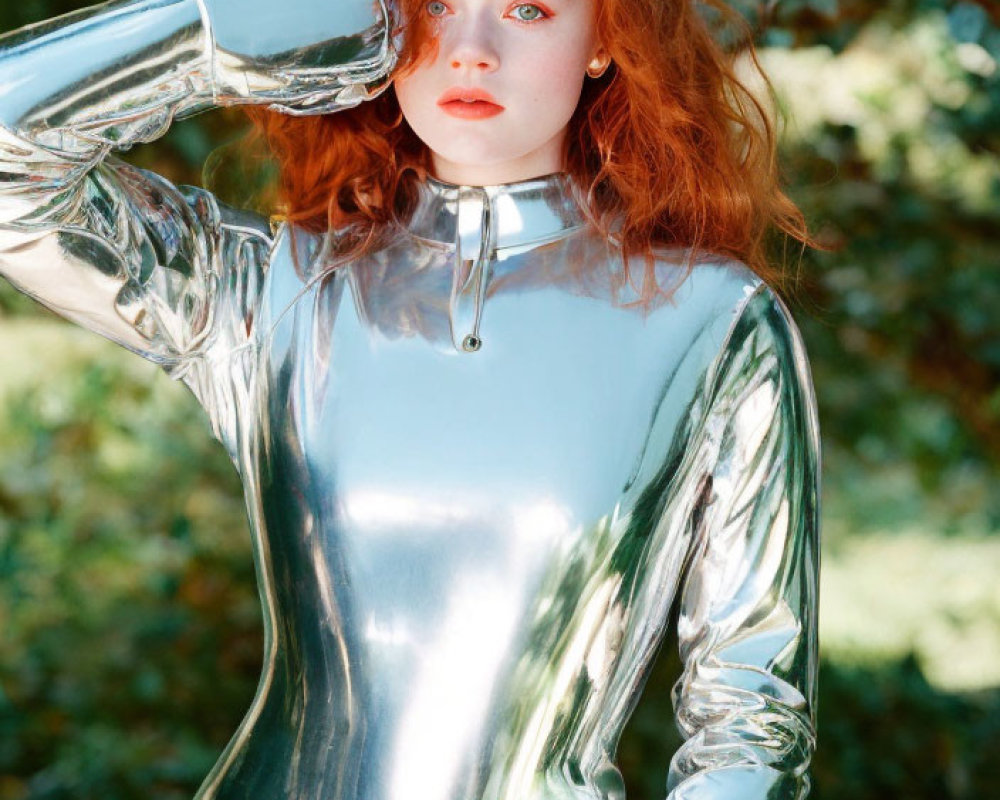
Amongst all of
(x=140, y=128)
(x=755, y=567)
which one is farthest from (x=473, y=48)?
(x=755, y=567)

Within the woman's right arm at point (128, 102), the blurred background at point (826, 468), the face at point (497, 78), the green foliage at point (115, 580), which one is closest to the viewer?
the woman's right arm at point (128, 102)

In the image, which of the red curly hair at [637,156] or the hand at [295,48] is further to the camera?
the red curly hair at [637,156]

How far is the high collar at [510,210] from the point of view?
48.0 inches

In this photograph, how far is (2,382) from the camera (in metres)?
2.97

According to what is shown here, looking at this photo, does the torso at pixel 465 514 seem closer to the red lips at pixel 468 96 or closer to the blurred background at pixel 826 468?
the red lips at pixel 468 96

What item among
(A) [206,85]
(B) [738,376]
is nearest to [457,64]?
(A) [206,85]

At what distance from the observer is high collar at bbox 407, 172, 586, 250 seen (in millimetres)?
1219

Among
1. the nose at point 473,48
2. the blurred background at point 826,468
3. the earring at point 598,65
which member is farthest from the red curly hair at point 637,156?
the blurred background at point 826,468

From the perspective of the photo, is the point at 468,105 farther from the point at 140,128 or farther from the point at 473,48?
the point at 140,128

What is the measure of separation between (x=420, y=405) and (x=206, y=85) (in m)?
0.28

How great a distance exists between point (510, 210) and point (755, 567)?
331 mm

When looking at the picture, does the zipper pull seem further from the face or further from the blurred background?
the blurred background

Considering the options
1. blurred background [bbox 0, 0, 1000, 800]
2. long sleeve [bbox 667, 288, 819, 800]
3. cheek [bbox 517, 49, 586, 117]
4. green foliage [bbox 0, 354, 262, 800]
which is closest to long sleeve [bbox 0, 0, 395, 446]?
cheek [bbox 517, 49, 586, 117]

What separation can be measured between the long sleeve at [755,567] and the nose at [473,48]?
0.90ft
